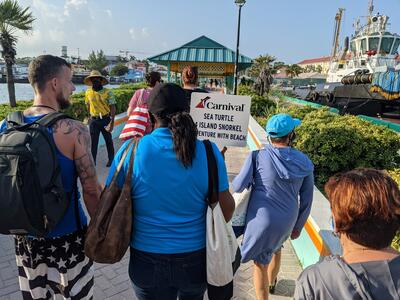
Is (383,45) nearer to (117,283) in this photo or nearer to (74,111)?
(74,111)

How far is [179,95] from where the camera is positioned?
1.77 meters

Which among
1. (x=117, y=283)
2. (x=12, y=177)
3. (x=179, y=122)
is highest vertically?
(x=179, y=122)

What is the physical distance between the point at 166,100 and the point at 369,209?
3.49ft

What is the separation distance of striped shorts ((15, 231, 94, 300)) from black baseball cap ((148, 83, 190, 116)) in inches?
36.6

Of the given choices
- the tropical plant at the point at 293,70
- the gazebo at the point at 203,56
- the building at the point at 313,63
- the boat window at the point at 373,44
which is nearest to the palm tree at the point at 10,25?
the gazebo at the point at 203,56

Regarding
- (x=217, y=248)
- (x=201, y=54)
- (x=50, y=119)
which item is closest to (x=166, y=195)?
(x=217, y=248)

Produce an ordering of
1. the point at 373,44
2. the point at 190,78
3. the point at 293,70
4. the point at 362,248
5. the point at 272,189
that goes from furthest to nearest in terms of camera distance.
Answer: the point at 293,70 → the point at 373,44 → the point at 190,78 → the point at 272,189 → the point at 362,248

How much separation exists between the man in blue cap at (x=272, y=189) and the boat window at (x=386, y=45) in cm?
2798

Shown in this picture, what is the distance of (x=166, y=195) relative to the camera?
5.60ft

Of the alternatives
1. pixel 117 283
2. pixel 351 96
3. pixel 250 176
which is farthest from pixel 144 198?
pixel 351 96

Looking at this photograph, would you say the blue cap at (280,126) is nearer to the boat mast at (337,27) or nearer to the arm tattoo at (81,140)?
the arm tattoo at (81,140)

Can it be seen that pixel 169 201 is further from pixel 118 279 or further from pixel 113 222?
pixel 118 279

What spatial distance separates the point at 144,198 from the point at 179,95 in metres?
0.58

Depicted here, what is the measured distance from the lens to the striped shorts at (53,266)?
Result: 6.49ft
